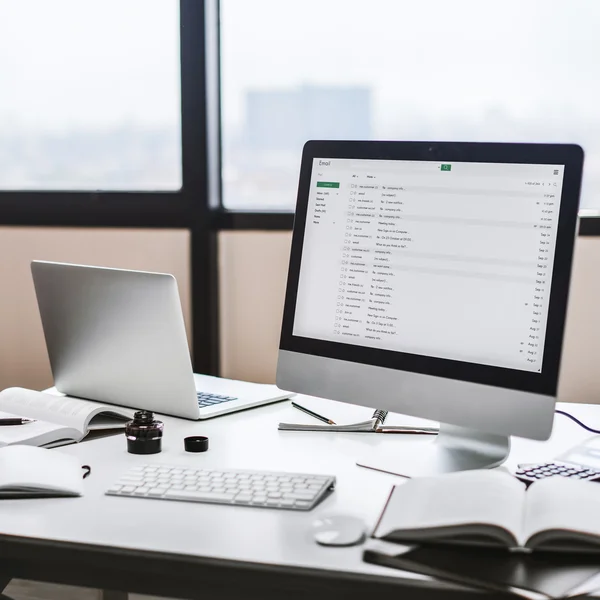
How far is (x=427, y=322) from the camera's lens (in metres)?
1.23

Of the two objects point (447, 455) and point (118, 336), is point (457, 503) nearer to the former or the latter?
point (447, 455)

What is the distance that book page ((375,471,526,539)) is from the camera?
909 millimetres

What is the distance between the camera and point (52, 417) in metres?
1.46

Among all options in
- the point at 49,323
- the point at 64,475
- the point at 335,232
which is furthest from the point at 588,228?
the point at 64,475

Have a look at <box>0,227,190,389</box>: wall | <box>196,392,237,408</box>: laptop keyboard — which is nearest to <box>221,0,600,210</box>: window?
<box>0,227,190,389</box>: wall

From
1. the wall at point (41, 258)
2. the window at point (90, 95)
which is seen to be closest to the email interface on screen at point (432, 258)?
the wall at point (41, 258)

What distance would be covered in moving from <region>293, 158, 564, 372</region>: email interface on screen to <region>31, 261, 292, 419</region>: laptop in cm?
22

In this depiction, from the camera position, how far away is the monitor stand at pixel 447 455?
1.20 meters

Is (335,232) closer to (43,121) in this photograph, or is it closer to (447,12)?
(447,12)

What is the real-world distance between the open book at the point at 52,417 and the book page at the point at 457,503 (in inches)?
23.4

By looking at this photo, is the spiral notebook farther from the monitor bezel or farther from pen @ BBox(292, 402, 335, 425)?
the monitor bezel

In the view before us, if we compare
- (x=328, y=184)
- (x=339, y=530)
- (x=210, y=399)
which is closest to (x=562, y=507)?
(x=339, y=530)

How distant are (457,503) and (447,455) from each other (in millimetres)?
313

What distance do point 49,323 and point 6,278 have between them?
1.39 m
